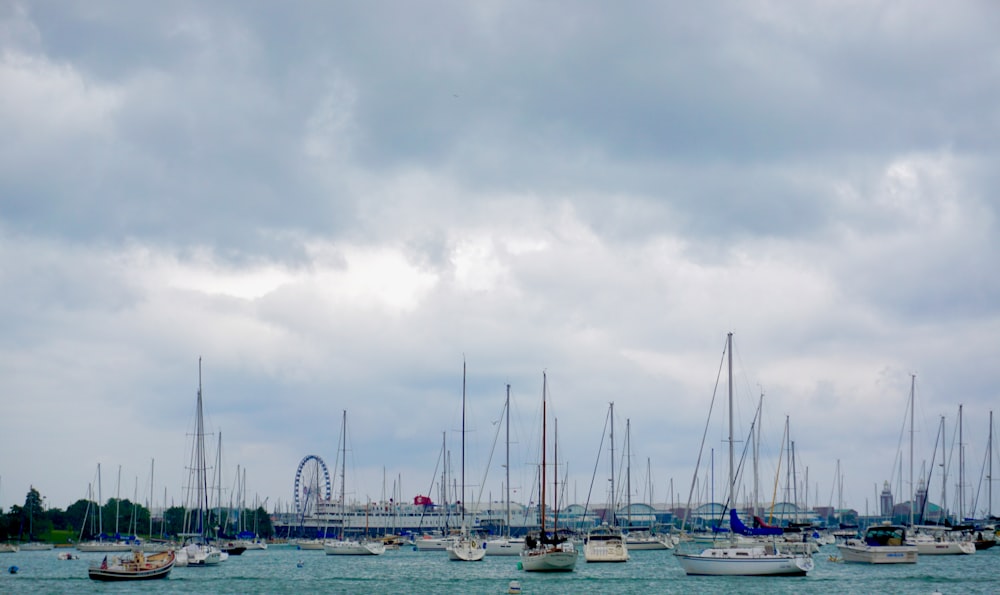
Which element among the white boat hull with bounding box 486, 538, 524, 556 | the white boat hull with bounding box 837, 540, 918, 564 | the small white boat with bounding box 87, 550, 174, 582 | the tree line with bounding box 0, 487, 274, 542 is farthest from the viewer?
the tree line with bounding box 0, 487, 274, 542

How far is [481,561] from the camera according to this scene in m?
92.2

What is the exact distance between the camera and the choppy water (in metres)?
58.2

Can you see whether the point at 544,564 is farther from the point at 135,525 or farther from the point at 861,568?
the point at 135,525

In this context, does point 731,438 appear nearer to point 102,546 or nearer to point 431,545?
point 431,545

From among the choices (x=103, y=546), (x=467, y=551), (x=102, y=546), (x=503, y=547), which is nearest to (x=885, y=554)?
(x=467, y=551)

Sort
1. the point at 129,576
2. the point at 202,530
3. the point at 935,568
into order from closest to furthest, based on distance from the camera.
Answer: the point at 129,576 → the point at 935,568 → the point at 202,530

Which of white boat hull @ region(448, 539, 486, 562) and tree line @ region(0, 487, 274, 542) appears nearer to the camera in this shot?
white boat hull @ region(448, 539, 486, 562)

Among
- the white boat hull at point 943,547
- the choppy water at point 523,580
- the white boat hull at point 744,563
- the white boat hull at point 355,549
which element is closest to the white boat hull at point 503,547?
the choppy water at point 523,580

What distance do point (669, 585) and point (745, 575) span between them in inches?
178

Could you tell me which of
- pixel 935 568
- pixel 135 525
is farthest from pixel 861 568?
pixel 135 525

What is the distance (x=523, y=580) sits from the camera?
2527 inches

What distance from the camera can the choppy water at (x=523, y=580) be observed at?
58.2m

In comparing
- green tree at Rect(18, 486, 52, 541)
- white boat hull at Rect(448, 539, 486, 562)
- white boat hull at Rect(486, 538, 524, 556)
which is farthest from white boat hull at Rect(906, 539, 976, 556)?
green tree at Rect(18, 486, 52, 541)

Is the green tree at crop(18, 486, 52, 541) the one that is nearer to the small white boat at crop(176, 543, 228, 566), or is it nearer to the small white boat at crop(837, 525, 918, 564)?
the small white boat at crop(176, 543, 228, 566)
